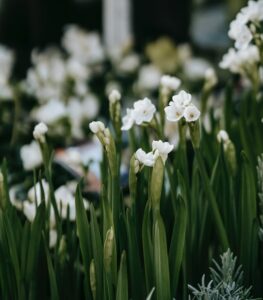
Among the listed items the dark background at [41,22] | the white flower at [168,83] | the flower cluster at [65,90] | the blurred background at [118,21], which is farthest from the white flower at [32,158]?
the dark background at [41,22]

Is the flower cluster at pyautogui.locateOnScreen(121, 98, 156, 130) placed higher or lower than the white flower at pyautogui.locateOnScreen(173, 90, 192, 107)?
lower

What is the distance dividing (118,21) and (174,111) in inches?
93.9

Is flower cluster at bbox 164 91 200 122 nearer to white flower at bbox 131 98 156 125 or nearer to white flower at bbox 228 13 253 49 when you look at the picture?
white flower at bbox 131 98 156 125

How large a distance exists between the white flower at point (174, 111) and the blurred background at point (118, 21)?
76.5 inches

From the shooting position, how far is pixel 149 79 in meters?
2.74

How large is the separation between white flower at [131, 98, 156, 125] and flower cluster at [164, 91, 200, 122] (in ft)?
0.20

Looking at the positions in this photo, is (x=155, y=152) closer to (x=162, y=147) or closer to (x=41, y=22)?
(x=162, y=147)

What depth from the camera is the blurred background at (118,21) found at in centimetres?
323

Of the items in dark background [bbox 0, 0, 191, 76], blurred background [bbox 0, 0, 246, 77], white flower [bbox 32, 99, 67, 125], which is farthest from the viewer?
dark background [bbox 0, 0, 191, 76]

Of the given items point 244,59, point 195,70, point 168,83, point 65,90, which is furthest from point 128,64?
point 168,83

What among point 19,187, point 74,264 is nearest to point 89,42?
point 19,187

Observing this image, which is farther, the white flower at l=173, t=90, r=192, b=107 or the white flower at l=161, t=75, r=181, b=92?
the white flower at l=161, t=75, r=181, b=92

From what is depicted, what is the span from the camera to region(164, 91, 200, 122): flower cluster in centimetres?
106

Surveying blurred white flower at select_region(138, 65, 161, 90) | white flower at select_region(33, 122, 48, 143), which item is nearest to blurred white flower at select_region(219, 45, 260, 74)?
white flower at select_region(33, 122, 48, 143)
